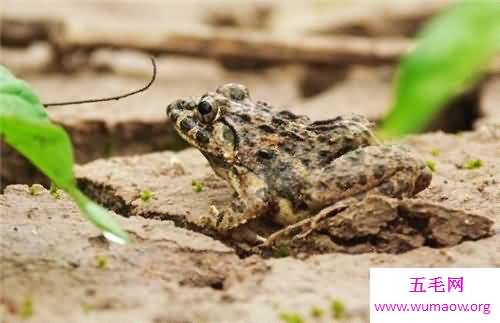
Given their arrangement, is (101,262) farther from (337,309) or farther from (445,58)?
(445,58)

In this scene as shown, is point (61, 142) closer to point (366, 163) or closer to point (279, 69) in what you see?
point (366, 163)

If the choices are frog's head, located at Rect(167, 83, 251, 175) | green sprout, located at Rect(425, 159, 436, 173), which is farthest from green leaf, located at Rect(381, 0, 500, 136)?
green sprout, located at Rect(425, 159, 436, 173)

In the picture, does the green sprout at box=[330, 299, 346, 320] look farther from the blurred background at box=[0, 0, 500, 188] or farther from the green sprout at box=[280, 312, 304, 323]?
the blurred background at box=[0, 0, 500, 188]

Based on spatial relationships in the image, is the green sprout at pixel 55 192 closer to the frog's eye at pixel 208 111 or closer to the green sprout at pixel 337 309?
the frog's eye at pixel 208 111

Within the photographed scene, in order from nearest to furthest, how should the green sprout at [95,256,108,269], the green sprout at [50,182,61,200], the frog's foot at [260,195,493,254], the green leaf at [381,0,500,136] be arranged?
the green leaf at [381,0,500,136] < the green sprout at [95,256,108,269] < the frog's foot at [260,195,493,254] < the green sprout at [50,182,61,200]

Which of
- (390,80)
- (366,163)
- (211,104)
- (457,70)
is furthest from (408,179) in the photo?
(390,80)

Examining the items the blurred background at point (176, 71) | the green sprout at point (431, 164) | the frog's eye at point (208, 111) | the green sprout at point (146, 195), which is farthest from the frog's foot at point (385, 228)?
the blurred background at point (176, 71)
